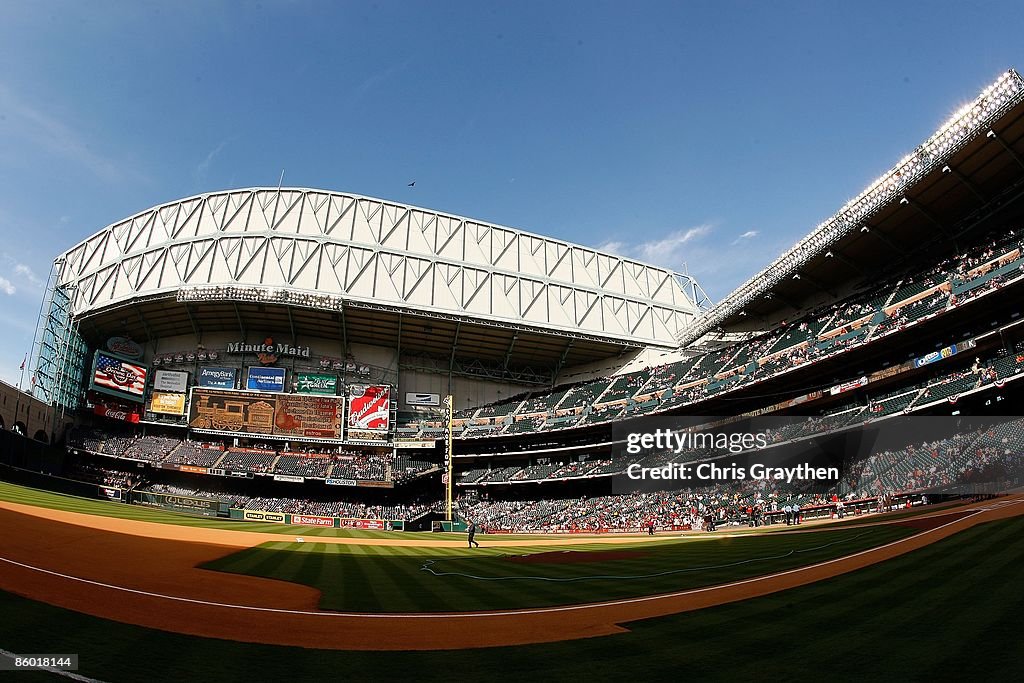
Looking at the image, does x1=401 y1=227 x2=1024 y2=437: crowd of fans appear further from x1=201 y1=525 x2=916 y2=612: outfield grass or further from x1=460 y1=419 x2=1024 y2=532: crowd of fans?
x1=201 y1=525 x2=916 y2=612: outfield grass

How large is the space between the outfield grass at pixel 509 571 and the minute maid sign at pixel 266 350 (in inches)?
1436

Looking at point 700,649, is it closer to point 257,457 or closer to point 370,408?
point 370,408

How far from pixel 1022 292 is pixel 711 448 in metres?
20.3

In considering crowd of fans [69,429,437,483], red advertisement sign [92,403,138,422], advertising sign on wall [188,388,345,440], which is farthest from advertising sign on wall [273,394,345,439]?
red advertisement sign [92,403,138,422]

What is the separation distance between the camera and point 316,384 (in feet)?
177

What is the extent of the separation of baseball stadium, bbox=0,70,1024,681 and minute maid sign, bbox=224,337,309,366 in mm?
443

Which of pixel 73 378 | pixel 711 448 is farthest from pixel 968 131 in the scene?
pixel 73 378

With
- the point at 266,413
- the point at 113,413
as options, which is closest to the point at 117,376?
the point at 113,413

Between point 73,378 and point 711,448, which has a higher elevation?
point 73,378

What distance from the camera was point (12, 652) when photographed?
5.79 m

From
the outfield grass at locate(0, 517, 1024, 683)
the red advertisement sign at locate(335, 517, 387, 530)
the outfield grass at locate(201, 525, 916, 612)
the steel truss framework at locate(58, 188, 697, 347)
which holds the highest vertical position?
the steel truss framework at locate(58, 188, 697, 347)

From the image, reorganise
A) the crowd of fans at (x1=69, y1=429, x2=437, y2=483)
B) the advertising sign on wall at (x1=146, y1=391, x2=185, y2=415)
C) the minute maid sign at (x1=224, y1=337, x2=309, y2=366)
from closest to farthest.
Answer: the crowd of fans at (x1=69, y1=429, x2=437, y2=483) → the advertising sign on wall at (x1=146, y1=391, x2=185, y2=415) → the minute maid sign at (x1=224, y1=337, x2=309, y2=366)

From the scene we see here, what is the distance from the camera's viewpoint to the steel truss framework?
170 ft

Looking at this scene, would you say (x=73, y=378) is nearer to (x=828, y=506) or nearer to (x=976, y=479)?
(x=828, y=506)
